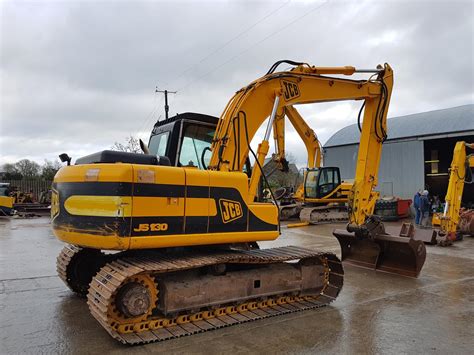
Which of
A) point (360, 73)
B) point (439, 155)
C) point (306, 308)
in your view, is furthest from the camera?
point (439, 155)

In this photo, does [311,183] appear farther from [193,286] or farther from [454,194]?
[193,286]

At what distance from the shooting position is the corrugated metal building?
20.8m

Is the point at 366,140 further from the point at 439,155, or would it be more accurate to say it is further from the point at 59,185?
the point at 439,155

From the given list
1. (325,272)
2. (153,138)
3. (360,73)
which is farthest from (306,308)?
(360,73)

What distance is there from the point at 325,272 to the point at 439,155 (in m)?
22.2

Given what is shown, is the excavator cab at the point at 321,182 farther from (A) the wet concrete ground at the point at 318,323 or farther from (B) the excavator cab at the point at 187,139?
(B) the excavator cab at the point at 187,139

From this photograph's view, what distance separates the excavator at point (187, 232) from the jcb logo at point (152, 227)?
1 cm

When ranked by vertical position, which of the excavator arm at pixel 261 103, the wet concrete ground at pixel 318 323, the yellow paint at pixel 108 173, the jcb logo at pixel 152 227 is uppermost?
the excavator arm at pixel 261 103

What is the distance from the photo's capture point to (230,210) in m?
4.98

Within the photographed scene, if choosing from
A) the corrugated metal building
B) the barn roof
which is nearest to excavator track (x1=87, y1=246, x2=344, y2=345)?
the corrugated metal building

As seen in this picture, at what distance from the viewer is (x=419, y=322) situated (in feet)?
16.0

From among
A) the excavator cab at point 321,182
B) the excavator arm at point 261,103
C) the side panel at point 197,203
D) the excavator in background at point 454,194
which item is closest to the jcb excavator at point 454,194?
the excavator in background at point 454,194

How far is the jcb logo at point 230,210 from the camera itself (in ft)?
16.1

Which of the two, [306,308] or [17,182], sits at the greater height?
[17,182]
